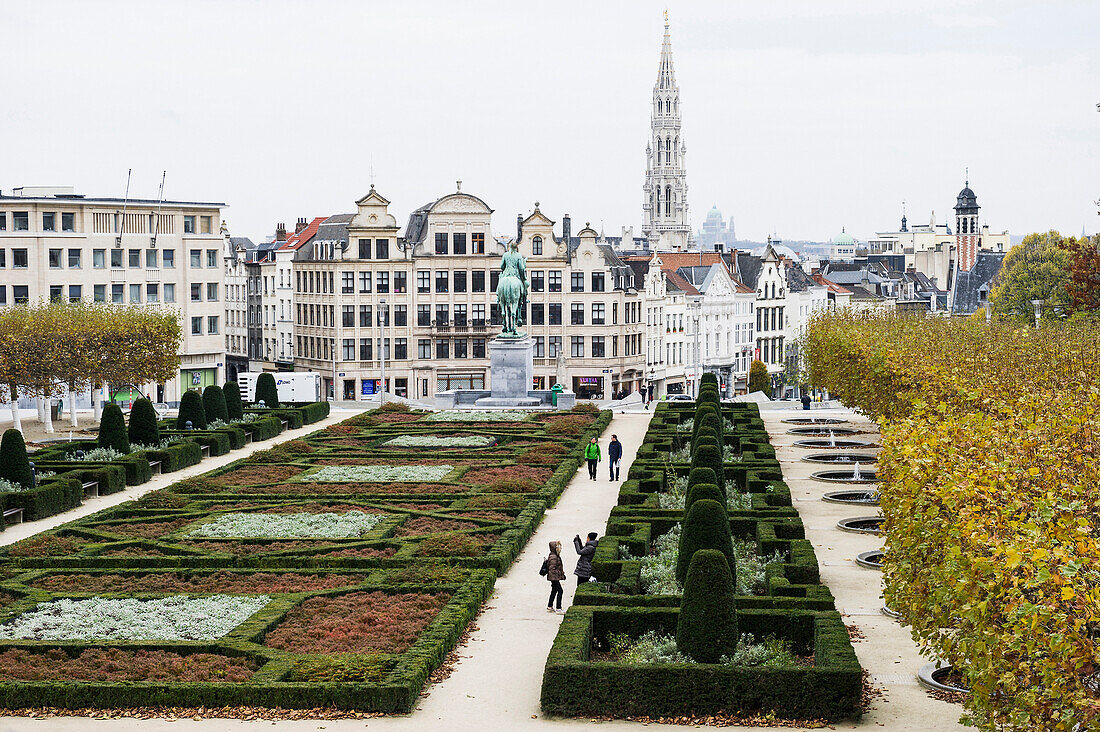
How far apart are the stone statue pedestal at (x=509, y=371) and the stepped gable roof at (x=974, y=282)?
8149cm

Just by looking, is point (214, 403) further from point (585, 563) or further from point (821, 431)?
point (585, 563)

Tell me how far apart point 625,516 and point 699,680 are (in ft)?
45.1

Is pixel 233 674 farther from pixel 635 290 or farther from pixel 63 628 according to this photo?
pixel 635 290

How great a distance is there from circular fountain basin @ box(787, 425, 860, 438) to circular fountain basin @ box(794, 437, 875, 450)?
2.87 m

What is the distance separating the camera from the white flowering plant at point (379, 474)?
1800 inches

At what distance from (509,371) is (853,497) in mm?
32685

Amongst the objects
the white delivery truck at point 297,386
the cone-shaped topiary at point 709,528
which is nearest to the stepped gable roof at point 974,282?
the white delivery truck at point 297,386

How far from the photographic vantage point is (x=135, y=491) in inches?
1797

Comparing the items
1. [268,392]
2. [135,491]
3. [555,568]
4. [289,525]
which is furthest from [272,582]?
[268,392]

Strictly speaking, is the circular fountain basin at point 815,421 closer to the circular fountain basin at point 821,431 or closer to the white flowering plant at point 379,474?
the circular fountain basin at point 821,431

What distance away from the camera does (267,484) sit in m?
44.8

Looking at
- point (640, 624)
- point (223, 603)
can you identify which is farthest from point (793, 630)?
point (223, 603)

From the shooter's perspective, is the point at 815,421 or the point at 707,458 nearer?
the point at 707,458

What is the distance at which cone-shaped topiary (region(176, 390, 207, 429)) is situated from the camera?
58.6 metres
